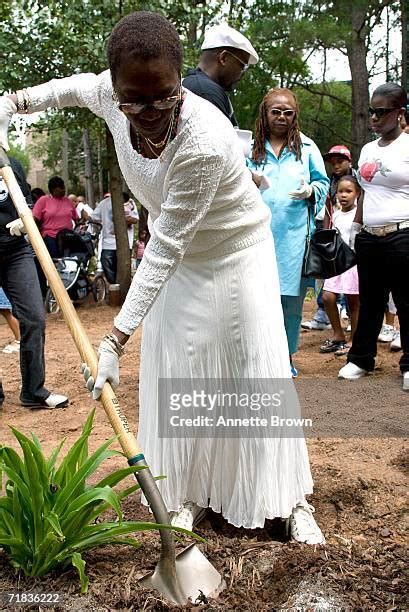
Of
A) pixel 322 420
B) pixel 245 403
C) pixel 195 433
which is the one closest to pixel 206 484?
pixel 195 433

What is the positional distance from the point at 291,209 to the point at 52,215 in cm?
553

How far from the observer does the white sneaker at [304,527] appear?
8.71 feet

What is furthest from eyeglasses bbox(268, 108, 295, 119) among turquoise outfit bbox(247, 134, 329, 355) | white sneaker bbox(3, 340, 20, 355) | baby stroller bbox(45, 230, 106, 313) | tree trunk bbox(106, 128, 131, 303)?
baby stroller bbox(45, 230, 106, 313)

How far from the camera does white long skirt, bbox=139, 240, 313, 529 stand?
2.64m

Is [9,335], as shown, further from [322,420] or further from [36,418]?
[322,420]

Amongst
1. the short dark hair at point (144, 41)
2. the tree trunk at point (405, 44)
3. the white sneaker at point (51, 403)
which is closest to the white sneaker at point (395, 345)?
the white sneaker at point (51, 403)

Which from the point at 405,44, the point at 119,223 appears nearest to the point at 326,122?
the point at 405,44

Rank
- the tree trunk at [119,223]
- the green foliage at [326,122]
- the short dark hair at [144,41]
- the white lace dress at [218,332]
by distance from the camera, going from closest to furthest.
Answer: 1. the short dark hair at [144,41]
2. the white lace dress at [218,332]
3. the tree trunk at [119,223]
4. the green foliage at [326,122]

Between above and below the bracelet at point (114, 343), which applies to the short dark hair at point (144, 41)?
above

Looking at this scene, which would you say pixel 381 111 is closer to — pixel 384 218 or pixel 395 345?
pixel 384 218

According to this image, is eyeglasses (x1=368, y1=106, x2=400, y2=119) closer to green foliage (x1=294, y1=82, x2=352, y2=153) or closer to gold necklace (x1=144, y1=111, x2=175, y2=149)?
gold necklace (x1=144, y1=111, x2=175, y2=149)

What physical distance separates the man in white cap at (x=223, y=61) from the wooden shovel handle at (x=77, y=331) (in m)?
1.18

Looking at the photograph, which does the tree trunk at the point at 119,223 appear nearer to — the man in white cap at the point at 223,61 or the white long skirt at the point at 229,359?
the man in white cap at the point at 223,61
